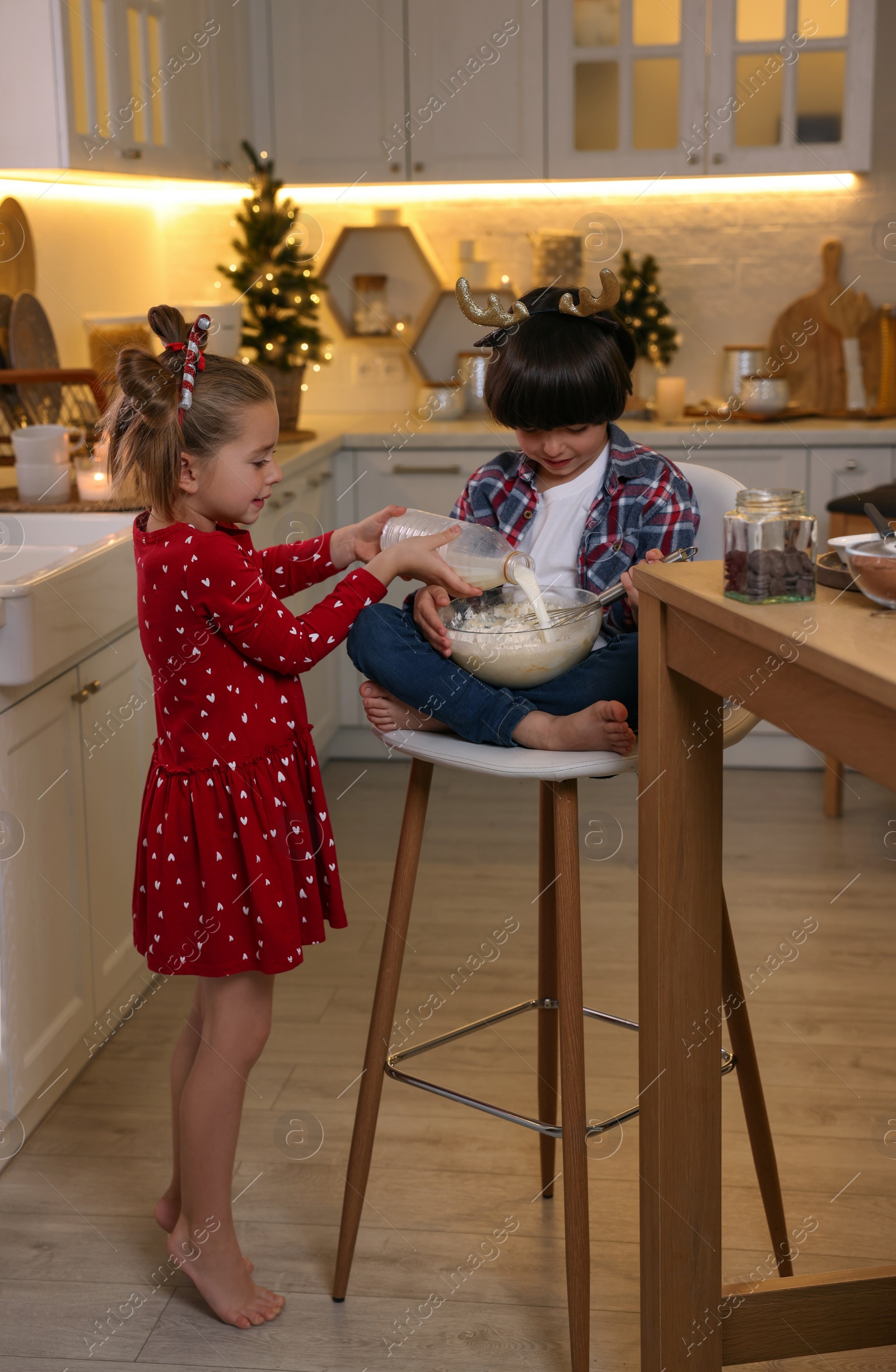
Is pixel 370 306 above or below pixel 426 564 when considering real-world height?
above

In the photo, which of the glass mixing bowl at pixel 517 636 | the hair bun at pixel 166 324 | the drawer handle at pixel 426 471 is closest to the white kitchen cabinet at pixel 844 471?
the drawer handle at pixel 426 471

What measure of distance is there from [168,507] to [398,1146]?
0.94 m

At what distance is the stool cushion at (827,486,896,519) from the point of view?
2.60 meters

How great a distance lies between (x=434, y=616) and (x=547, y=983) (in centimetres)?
56

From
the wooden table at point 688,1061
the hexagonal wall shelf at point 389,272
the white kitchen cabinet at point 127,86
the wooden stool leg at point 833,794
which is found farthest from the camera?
the hexagonal wall shelf at point 389,272

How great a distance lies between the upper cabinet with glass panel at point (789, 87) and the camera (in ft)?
10.3

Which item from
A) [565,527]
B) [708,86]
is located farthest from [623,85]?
[565,527]

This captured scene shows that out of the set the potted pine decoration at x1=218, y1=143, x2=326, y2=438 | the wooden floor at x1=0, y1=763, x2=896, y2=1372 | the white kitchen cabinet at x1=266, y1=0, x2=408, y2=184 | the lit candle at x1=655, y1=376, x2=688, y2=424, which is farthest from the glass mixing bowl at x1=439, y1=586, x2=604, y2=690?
the white kitchen cabinet at x1=266, y1=0, x2=408, y2=184

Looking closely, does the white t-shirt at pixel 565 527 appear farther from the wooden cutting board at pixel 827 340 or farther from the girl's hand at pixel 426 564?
the wooden cutting board at pixel 827 340

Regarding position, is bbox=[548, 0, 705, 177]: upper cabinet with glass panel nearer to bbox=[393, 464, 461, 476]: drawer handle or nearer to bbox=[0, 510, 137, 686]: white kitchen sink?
bbox=[393, 464, 461, 476]: drawer handle

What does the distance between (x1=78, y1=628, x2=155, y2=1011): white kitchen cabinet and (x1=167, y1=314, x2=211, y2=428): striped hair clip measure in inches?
25.5

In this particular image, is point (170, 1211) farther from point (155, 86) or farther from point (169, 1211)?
point (155, 86)

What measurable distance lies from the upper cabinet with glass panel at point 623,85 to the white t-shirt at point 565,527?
2.14 metres

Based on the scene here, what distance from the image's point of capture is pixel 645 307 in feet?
11.2
